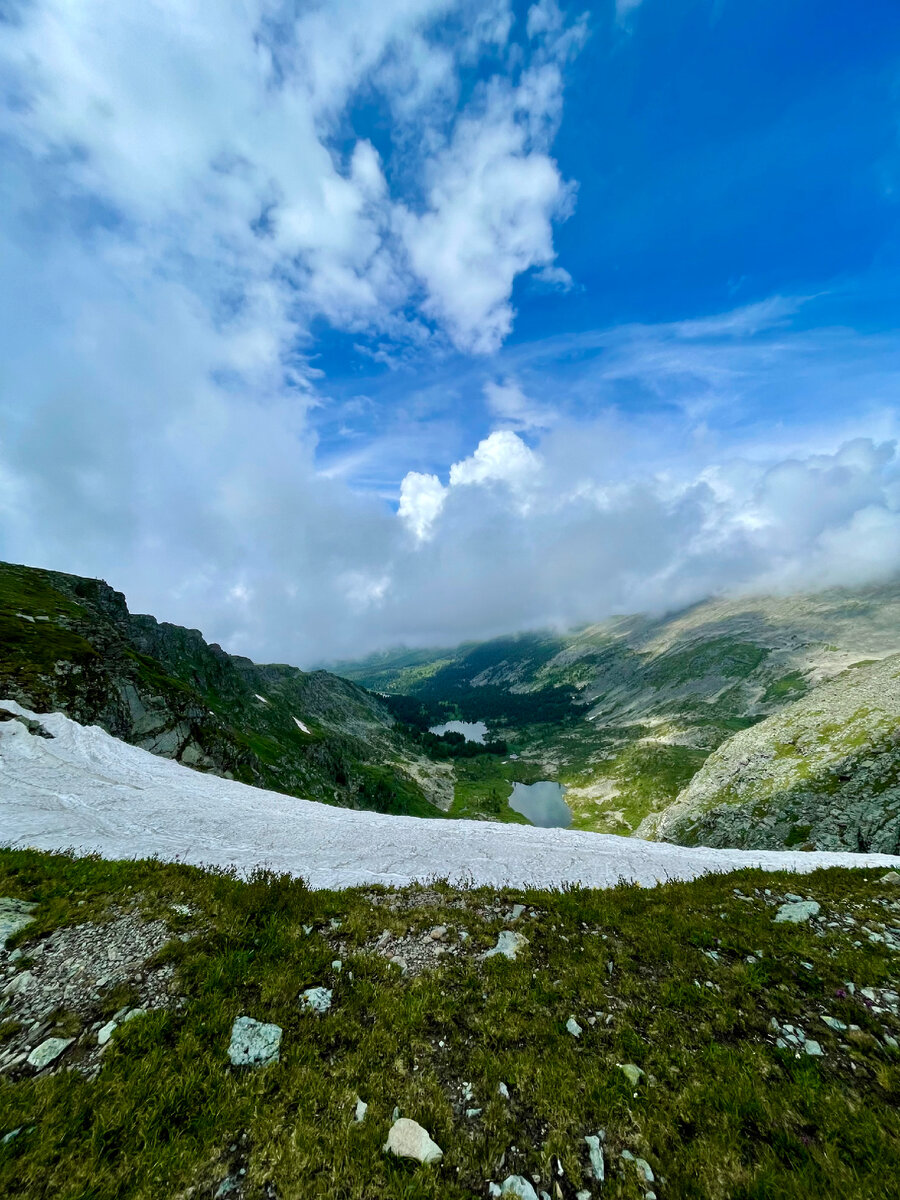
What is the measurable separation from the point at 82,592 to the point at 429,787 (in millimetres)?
138894

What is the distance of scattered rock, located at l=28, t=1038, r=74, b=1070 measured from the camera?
6.62 meters

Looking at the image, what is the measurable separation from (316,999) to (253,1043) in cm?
149

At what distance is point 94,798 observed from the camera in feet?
70.7

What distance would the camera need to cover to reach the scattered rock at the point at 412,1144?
5.85 meters

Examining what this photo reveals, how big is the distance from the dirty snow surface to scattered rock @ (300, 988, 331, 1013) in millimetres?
5175

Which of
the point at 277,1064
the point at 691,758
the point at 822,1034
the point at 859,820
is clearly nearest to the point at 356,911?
the point at 277,1064

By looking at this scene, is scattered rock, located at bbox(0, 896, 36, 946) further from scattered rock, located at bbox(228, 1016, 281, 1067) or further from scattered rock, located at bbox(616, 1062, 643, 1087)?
scattered rock, located at bbox(616, 1062, 643, 1087)

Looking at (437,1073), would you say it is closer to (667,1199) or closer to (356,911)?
(667,1199)

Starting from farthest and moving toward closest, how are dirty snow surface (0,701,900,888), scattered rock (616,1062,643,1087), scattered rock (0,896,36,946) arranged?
dirty snow surface (0,701,900,888), scattered rock (0,896,36,946), scattered rock (616,1062,643,1087)

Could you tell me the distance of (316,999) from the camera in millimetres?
8695

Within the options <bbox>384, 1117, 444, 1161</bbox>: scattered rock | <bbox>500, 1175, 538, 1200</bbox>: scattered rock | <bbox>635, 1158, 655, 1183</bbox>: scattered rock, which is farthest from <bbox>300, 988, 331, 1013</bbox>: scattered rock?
<bbox>635, 1158, 655, 1183</bbox>: scattered rock

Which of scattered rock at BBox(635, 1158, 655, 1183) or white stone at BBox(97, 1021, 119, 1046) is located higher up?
white stone at BBox(97, 1021, 119, 1046)

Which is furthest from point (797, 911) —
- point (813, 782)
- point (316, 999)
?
point (813, 782)

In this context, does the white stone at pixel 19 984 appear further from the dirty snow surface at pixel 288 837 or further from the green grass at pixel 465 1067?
the dirty snow surface at pixel 288 837
